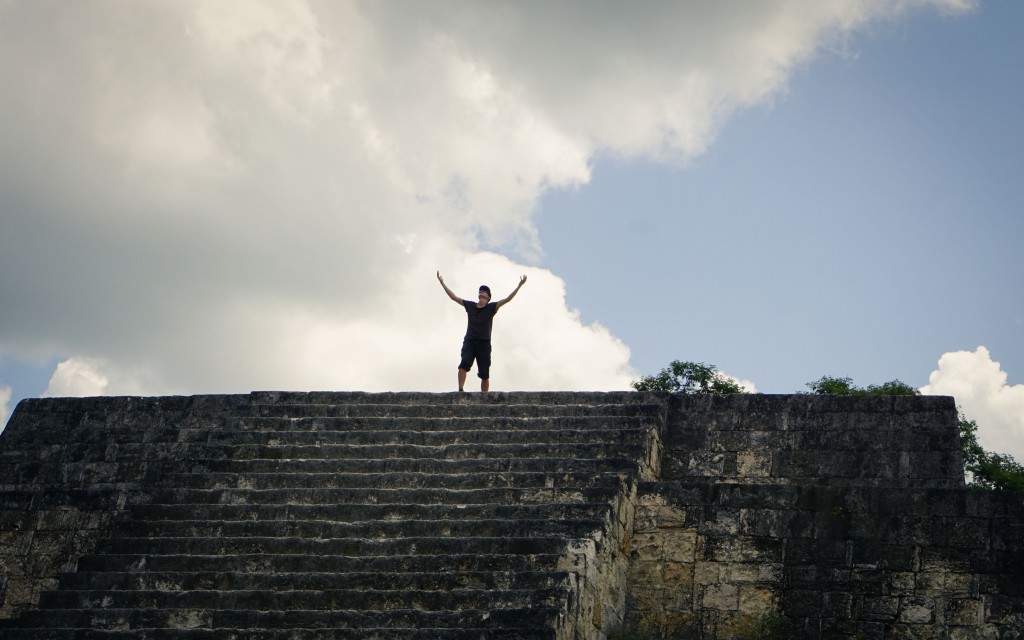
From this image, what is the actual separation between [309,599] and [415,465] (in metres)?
2.30

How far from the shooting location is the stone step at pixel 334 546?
34.4ft

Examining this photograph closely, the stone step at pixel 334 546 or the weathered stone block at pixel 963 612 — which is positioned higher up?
the stone step at pixel 334 546

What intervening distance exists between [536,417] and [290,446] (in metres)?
2.64

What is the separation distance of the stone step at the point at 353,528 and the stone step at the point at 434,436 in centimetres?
164

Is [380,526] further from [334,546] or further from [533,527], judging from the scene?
[533,527]

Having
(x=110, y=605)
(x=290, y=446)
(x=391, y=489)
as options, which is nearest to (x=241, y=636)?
(x=110, y=605)

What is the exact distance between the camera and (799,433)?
12789 millimetres

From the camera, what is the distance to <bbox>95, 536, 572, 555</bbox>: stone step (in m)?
10.5

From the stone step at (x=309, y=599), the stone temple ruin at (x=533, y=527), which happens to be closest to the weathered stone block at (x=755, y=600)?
the stone temple ruin at (x=533, y=527)

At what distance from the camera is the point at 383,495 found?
457 inches

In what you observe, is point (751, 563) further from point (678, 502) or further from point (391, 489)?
point (391, 489)

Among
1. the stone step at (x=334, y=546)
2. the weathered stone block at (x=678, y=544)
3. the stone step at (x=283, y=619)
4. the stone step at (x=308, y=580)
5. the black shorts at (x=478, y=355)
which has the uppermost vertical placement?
the black shorts at (x=478, y=355)

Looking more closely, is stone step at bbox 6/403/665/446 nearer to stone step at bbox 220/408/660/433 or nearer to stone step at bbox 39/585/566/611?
stone step at bbox 220/408/660/433

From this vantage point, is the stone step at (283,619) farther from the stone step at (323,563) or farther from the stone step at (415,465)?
the stone step at (415,465)
